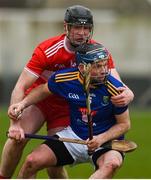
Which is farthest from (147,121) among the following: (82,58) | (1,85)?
(82,58)

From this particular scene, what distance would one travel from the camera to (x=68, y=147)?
1005 centimetres

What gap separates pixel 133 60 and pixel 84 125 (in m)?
16.3

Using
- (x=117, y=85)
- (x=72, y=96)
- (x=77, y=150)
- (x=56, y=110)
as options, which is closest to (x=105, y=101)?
(x=117, y=85)

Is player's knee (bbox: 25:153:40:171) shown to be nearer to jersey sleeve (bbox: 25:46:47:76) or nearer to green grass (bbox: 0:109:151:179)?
jersey sleeve (bbox: 25:46:47:76)

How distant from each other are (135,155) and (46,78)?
540 centimetres

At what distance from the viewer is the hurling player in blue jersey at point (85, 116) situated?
9586 millimetres

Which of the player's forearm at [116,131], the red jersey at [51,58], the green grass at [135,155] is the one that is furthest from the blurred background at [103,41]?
the player's forearm at [116,131]

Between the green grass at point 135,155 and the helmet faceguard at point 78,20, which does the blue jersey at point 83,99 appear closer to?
the helmet faceguard at point 78,20

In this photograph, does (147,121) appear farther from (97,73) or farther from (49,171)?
(97,73)

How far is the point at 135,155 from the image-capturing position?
618 inches

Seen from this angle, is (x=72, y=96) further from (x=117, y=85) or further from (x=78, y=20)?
(x=78, y=20)

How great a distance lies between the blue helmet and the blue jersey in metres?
0.17

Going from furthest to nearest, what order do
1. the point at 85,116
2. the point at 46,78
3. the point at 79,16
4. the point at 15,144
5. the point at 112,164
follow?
the point at 46,78 < the point at 15,144 < the point at 79,16 < the point at 85,116 < the point at 112,164

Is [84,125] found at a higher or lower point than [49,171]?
higher
